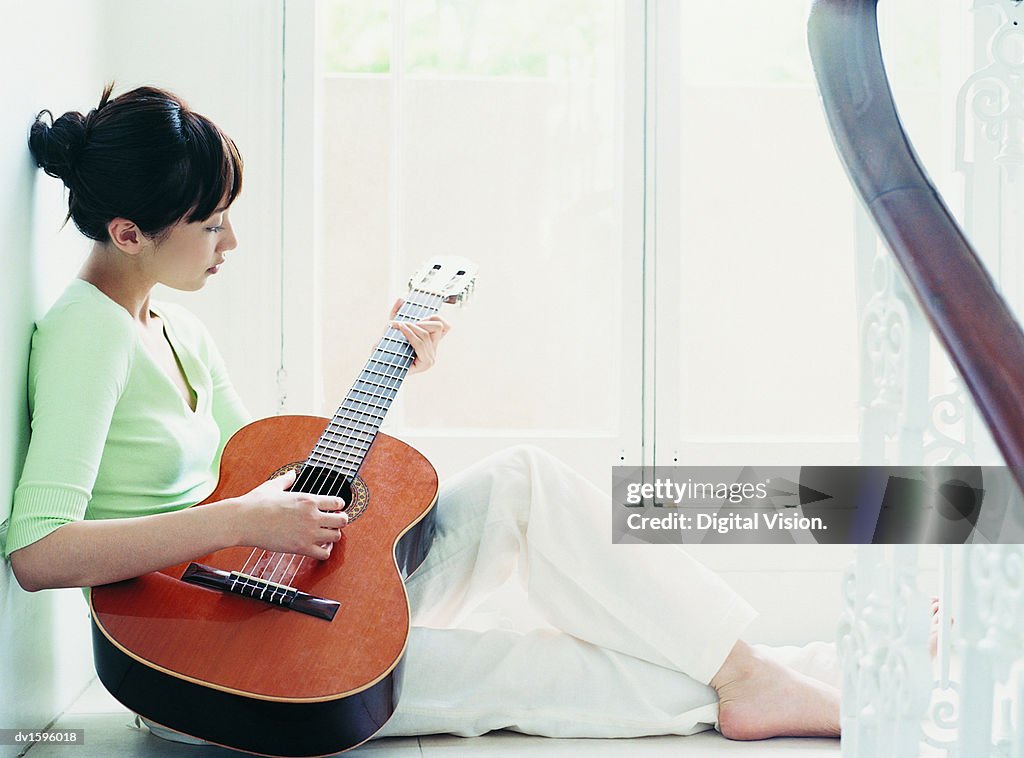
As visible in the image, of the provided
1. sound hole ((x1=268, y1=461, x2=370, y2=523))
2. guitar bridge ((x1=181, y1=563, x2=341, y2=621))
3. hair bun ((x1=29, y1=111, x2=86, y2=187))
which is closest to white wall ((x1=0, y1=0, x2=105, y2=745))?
hair bun ((x1=29, y1=111, x2=86, y2=187))

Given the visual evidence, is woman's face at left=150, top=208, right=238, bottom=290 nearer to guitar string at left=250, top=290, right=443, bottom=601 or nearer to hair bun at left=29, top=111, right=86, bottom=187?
hair bun at left=29, top=111, right=86, bottom=187

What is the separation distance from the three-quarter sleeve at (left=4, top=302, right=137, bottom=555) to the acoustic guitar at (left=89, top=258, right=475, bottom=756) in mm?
123

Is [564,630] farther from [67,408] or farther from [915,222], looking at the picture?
[915,222]

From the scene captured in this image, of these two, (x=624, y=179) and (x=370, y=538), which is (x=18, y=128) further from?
(x=624, y=179)

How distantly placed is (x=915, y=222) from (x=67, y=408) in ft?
3.37

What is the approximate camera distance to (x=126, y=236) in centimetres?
144

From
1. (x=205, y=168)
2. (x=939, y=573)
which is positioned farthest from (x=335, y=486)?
(x=939, y=573)

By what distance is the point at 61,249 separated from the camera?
1.61m

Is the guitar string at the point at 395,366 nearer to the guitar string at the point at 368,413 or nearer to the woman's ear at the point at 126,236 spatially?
the guitar string at the point at 368,413

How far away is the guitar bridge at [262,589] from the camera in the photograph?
4.23ft

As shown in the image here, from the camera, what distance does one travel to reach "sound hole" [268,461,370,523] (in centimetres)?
144

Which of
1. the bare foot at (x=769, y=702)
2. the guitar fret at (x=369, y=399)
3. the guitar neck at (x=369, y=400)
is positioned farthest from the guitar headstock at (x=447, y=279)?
the bare foot at (x=769, y=702)

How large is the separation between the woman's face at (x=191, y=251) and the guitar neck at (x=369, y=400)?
286mm

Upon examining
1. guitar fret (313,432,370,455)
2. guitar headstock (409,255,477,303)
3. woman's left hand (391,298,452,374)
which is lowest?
guitar fret (313,432,370,455)
